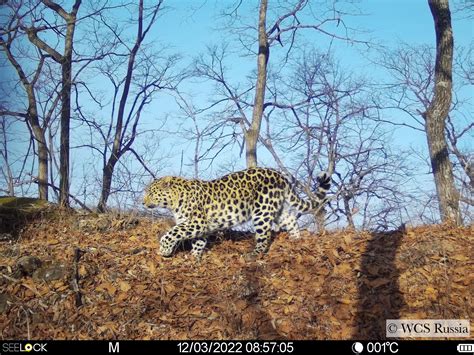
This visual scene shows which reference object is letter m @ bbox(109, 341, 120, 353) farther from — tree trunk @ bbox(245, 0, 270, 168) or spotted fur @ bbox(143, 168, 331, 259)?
tree trunk @ bbox(245, 0, 270, 168)

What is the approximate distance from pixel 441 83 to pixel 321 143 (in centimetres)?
402

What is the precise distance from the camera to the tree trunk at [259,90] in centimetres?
1605

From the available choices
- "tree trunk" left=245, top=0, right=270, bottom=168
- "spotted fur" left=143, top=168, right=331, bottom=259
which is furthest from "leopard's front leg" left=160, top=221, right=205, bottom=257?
"tree trunk" left=245, top=0, right=270, bottom=168

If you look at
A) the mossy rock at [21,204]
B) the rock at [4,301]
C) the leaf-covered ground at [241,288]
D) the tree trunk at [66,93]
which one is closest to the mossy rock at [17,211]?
the mossy rock at [21,204]

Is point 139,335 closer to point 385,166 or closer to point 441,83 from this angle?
point 441,83

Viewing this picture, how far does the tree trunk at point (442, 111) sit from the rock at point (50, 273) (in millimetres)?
8047

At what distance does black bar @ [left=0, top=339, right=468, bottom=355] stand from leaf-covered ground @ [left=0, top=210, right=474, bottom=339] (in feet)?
0.94

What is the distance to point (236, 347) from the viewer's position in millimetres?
7180

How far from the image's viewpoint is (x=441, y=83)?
1366 cm

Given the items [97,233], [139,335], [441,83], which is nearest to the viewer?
[139,335]

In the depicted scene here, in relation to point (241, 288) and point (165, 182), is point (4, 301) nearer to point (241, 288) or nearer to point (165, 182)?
point (241, 288)

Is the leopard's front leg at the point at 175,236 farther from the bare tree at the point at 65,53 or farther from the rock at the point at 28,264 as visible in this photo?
the bare tree at the point at 65,53

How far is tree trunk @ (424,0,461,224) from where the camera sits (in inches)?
507

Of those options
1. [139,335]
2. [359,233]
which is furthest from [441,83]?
[139,335]
